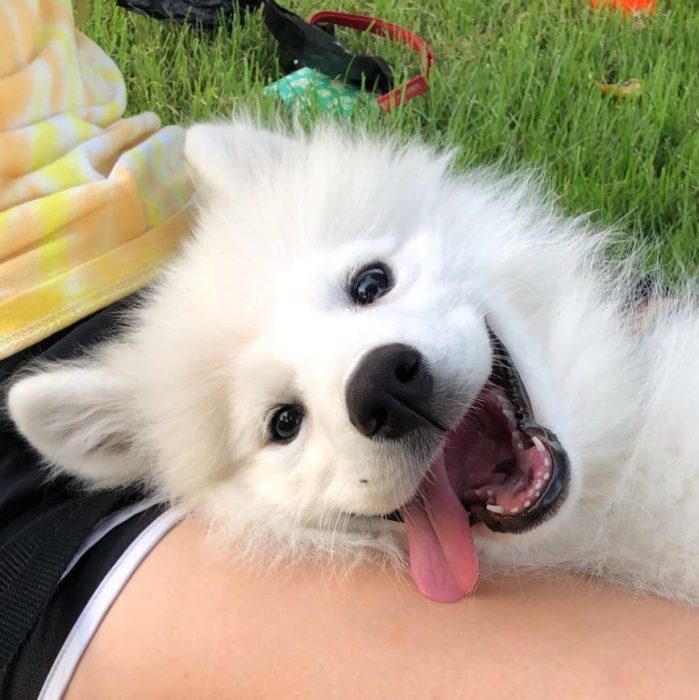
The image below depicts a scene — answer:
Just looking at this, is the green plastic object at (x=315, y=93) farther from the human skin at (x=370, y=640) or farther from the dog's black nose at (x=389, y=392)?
the human skin at (x=370, y=640)

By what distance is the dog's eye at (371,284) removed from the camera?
1.86 meters

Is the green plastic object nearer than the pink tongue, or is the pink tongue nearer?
the pink tongue

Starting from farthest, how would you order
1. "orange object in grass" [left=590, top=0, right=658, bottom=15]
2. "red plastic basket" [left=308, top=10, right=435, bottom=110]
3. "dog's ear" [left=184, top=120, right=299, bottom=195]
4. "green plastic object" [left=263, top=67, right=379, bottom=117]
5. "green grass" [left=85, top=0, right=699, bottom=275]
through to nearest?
1. "orange object in grass" [left=590, top=0, right=658, bottom=15]
2. "red plastic basket" [left=308, top=10, right=435, bottom=110]
3. "green plastic object" [left=263, top=67, right=379, bottom=117]
4. "green grass" [left=85, top=0, right=699, bottom=275]
5. "dog's ear" [left=184, top=120, right=299, bottom=195]

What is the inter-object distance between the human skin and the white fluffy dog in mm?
90

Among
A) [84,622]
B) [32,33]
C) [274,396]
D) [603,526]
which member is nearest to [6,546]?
[84,622]

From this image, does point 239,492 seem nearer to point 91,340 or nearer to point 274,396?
point 274,396

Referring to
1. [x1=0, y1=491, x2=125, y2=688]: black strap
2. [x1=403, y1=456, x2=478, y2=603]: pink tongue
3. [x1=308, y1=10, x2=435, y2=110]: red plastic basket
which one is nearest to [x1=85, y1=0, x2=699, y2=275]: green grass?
[x1=308, y1=10, x2=435, y2=110]: red plastic basket

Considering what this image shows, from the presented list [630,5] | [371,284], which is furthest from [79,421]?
[630,5]

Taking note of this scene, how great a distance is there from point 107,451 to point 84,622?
0.48 m

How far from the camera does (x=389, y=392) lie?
159cm

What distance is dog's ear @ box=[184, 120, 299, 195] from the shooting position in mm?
2178

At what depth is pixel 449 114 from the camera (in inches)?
140

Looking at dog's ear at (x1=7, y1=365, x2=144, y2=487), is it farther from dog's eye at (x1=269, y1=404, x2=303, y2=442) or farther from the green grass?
the green grass

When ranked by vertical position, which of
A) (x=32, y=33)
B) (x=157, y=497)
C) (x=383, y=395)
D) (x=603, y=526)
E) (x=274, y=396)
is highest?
(x=32, y=33)
